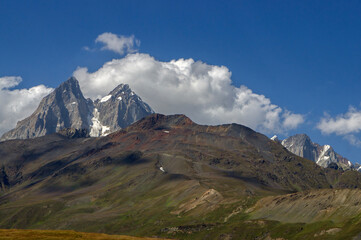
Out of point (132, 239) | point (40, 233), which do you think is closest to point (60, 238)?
point (40, 233)

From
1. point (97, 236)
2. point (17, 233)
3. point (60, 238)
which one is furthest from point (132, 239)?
point (17, 233)

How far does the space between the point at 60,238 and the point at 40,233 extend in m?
16.3

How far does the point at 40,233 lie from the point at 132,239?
34.0 metres

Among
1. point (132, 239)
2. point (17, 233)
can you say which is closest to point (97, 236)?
point (132, 239)

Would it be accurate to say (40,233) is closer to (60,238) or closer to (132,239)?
(60,238)

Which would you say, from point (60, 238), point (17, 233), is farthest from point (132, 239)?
point (17, 233)

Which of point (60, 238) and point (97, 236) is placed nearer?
point (60, 238)

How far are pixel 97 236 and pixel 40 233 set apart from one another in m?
20.9

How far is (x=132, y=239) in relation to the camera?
18850 cm

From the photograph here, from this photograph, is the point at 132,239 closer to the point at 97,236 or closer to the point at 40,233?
the point at 97,236

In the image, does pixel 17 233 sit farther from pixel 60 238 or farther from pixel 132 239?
pixel 132 239

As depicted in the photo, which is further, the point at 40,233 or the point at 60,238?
the point at 40,233

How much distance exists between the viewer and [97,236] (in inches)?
7426

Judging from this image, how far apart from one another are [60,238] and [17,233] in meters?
17.5
